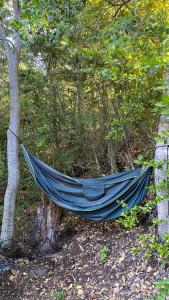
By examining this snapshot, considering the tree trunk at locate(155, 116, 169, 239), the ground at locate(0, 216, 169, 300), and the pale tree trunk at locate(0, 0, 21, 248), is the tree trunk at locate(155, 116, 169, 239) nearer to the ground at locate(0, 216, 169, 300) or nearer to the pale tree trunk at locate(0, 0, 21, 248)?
the ground at locate(0, 216, 169, 300)

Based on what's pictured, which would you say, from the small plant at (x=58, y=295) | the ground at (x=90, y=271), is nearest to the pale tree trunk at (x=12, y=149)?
the ground at (x=90, y=271)

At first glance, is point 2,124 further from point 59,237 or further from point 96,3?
point 96,3

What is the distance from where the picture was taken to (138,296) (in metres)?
2.30

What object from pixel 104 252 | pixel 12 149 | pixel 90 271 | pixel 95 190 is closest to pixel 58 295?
pixel 90 271

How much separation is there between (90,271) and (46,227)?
3.32ft

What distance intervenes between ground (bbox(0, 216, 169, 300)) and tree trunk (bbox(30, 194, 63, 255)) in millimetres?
153

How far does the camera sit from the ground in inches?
96.9

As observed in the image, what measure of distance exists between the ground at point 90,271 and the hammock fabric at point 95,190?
0.27 m

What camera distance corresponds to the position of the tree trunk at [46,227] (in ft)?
11.6

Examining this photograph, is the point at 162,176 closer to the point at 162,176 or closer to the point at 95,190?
the point at 162,176

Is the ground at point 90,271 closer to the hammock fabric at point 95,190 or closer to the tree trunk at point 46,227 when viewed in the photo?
the tree trunk at point 46,227

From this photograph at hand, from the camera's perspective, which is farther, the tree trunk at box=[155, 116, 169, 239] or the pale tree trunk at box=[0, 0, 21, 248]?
the pale tree trunk at box=[0, 0, 21, 248]

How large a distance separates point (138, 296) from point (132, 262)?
385mm

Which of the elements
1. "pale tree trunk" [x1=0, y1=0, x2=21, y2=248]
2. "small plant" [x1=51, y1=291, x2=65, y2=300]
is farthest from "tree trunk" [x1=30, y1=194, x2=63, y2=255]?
"small plant" [x1=51, y1=291, x2=65, y2=300]
